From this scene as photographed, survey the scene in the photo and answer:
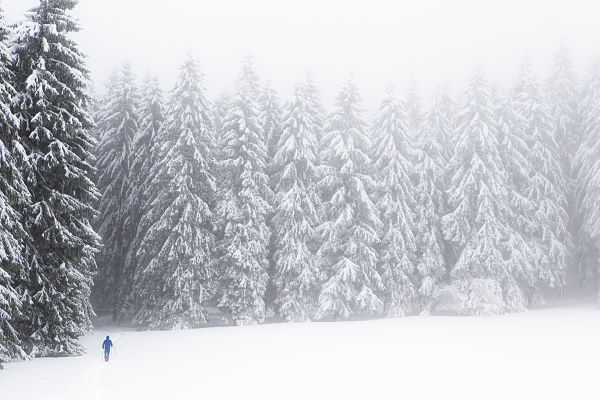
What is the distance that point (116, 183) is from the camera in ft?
121

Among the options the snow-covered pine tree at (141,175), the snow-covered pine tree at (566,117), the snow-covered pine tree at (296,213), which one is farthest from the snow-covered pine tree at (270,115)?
the snow-covered pine tree at (566,117)

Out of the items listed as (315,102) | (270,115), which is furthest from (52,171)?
(315,102)

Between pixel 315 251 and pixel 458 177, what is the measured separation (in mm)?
11602

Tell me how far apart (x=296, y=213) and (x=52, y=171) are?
16949 millimetres

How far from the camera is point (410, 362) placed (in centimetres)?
1923

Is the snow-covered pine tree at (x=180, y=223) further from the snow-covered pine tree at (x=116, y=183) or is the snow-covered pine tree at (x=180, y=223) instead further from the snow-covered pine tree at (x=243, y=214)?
the snow-covered pine tree at (x=116, y=183)

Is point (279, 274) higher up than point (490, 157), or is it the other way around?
point (490, 157)

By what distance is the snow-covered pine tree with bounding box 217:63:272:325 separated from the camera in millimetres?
32125

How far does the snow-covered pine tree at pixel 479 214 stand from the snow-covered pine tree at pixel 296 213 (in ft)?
32.5

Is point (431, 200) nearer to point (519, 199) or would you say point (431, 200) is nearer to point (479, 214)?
point (479, 214)

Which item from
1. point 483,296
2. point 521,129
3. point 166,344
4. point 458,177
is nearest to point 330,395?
point 166,344

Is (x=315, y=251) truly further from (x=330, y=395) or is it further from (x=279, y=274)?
(x=330, y=395)

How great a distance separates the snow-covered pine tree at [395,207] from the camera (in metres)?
34.4

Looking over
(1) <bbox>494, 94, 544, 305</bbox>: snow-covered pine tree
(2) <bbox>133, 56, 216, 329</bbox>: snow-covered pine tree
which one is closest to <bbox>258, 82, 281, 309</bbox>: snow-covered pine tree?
(2) <bbox>133, 56, 216, 329</bbox>: snow-covered pine tree
